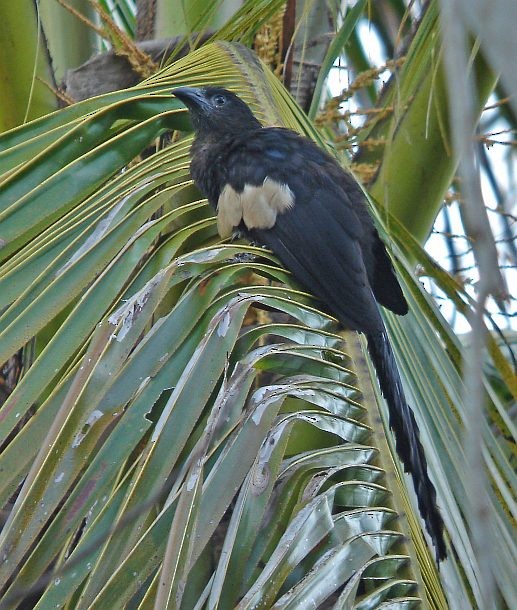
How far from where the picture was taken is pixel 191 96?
258 centimetres

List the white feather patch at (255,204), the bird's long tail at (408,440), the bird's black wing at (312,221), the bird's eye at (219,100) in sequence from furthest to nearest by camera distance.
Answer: the bird's eye at (219,100)
the white feather patch at (255,204)
the bird's black wing at (312,221)
the bird's long tail at (408,440)

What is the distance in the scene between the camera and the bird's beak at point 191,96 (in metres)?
2.50

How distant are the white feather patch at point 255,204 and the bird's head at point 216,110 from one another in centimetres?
23

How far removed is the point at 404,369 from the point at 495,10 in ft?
5.33

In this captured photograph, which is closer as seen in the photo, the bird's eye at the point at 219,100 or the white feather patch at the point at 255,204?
the white feather patch at the point at 255,204

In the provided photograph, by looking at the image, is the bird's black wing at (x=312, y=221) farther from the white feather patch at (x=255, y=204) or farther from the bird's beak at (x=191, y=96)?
the bird's beak at (x=191, y=96)

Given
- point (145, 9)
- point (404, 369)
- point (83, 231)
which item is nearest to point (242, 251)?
point (83, 231)

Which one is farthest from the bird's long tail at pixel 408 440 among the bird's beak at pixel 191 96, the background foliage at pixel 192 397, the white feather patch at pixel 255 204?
the bird's beak at pixel 191 96

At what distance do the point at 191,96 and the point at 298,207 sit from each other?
1.40 ft

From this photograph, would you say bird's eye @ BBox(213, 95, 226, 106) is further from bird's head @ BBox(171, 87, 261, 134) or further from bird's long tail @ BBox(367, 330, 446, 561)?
bird's long tail @ BBox(367, 330, 446, 561)

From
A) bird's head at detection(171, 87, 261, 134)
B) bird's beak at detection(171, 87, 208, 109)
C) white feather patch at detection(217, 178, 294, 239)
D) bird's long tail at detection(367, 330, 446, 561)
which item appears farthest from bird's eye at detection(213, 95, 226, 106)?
bird's long tail at detection(367, 330, 446, 561)

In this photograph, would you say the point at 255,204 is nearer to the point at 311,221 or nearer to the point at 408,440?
the point at 311,221

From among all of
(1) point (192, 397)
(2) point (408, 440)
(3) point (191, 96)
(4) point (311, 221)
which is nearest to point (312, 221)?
(4) point (311, 221)

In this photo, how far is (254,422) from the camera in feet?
5.00
